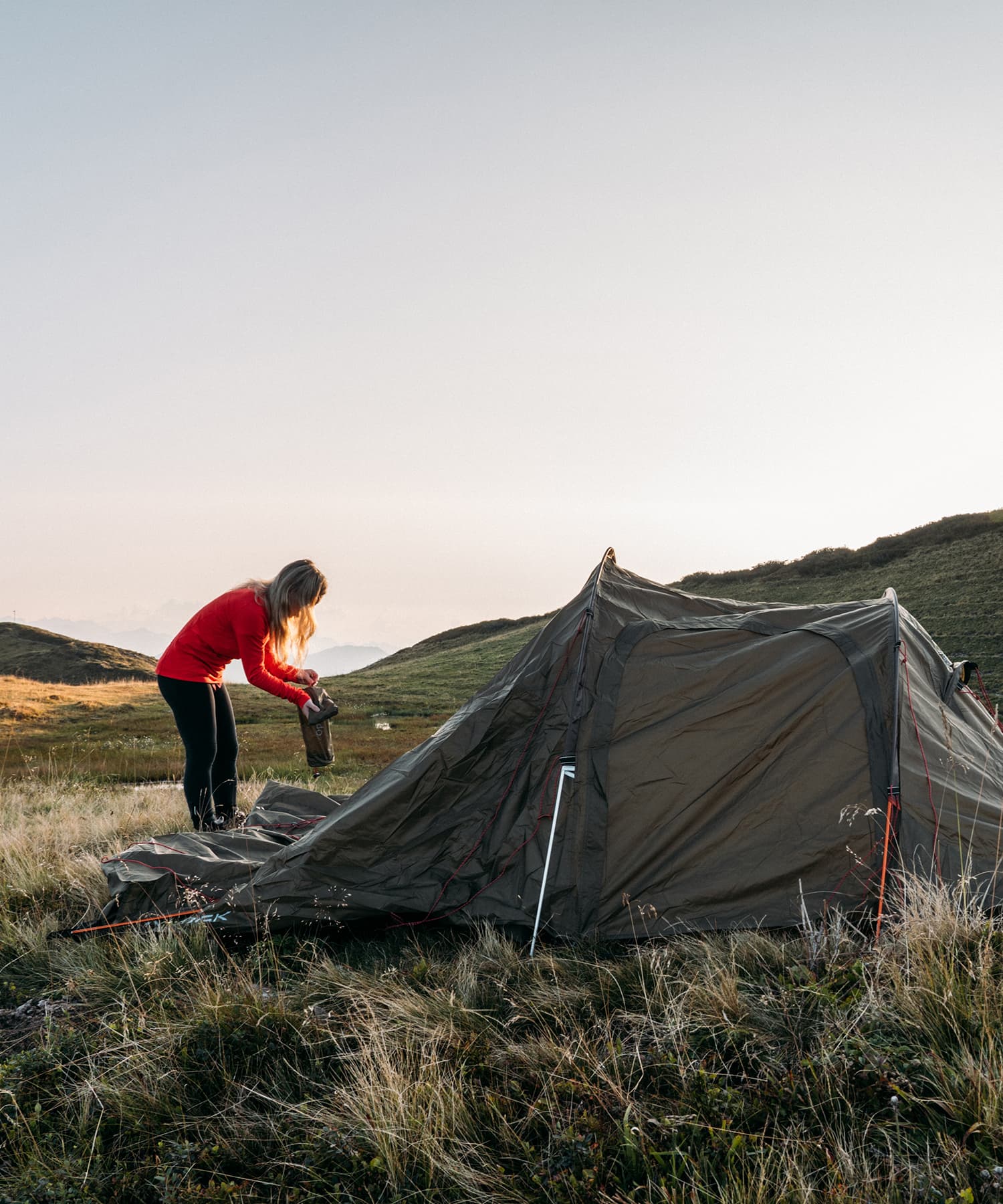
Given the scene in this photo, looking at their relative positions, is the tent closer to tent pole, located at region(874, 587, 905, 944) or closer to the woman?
tent pole, located at region(874, 587, 905, 944)

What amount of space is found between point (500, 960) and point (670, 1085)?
5.80 feet

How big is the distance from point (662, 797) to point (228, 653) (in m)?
4.44

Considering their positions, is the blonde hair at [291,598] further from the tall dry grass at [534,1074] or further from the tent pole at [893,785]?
the tent pole at [893,785]

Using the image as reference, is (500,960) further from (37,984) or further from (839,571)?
(839,571)

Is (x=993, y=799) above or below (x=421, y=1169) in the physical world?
above

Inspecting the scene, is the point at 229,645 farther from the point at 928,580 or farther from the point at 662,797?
the point at 928,580

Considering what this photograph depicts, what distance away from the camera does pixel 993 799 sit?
17.8 feet

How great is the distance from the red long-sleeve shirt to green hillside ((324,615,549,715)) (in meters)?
13.7

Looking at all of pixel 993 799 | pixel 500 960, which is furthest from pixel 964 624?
pixel 500 960

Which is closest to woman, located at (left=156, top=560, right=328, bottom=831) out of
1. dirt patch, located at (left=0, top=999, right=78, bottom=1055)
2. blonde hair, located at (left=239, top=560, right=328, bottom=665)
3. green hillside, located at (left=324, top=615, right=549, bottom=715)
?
blonde hair, located at (left=239, top=560, right=328, bottom=665)

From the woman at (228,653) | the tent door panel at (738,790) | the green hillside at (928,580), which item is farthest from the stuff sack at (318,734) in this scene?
the green hillside at (928,580)

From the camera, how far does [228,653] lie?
7902mm

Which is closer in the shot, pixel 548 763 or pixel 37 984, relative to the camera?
pixel 37 984

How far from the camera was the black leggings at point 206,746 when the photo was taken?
25.5 feet
